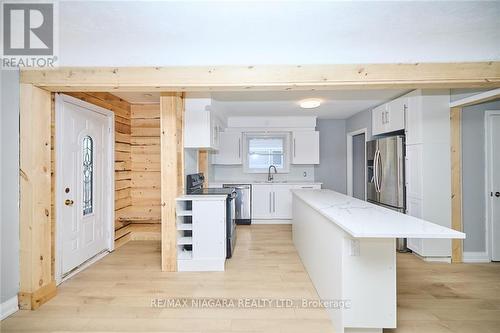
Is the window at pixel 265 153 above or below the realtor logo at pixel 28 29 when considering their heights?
below

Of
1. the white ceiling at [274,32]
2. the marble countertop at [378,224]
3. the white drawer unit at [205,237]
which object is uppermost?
the white ceiling at [274,32]

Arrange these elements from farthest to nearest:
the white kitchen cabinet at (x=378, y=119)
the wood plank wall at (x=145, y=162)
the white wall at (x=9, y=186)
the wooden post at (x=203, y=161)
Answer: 1. the wooden post at (x=203, y=161)
2. the wood plank wall at (x=145, y=162)
3. the white kitchen cabinet at (x=378, y=119)
4. the white wall at (x=9, y=186)

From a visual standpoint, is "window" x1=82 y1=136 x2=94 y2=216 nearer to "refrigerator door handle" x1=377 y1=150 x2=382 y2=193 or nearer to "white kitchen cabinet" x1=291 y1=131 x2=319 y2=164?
"white kitchen cabinet" x1=291 y1=131 x2=319 y2=164

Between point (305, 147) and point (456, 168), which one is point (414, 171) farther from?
point (305, 147)

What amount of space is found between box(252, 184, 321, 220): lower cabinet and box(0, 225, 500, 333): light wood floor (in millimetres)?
1893

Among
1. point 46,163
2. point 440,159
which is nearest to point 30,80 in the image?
point 46,163

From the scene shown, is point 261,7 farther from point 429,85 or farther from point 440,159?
point 440,159

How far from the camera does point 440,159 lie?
349cm

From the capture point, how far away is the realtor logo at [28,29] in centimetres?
174

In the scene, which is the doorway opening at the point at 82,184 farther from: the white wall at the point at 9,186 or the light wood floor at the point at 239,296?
the white wall at the point at 9,186

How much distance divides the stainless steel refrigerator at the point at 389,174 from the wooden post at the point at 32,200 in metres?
4.37

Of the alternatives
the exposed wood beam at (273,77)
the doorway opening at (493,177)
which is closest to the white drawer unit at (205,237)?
the exposed wood beam at (273,77)

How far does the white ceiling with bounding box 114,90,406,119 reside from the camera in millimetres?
3801

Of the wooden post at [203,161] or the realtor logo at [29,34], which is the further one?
the wooden post at [203,161]
